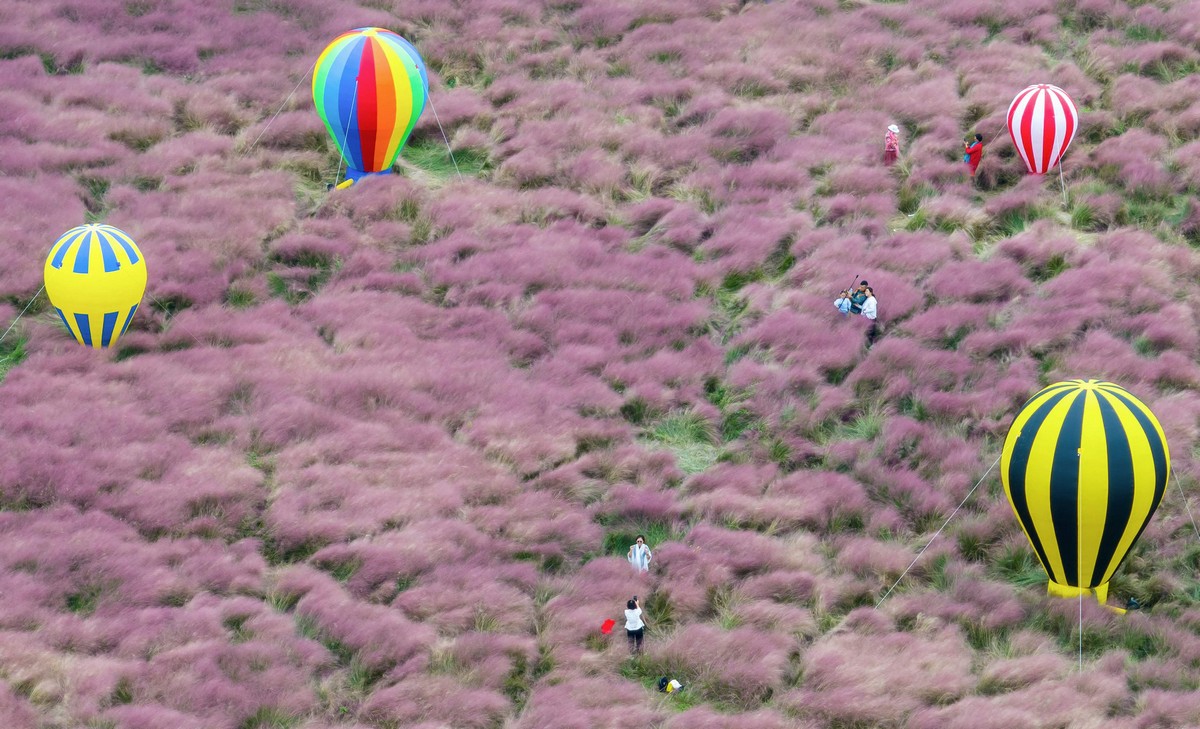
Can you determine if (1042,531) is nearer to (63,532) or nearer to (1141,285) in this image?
(1141,285)

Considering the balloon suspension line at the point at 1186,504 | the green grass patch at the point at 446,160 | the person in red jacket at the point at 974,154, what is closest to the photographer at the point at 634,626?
the balloon suspension line at the point at 1186,504

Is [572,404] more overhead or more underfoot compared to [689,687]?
more overhead

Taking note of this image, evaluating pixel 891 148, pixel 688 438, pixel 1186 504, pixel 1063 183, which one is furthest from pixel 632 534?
pixel 1063 183

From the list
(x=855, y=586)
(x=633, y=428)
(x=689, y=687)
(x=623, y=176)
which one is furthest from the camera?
(x=623, y=176)

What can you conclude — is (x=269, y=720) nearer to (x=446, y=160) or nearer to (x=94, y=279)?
(x=94, y=279)

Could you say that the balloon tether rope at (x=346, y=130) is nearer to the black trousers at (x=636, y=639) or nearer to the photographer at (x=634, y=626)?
the photographer at (x=634, y=626)

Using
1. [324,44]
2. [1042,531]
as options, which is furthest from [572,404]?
[324,44]
